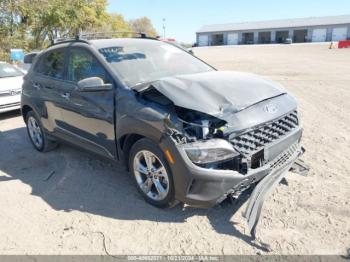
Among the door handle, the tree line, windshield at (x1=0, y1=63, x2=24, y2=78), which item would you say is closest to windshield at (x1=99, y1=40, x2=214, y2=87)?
the door handle

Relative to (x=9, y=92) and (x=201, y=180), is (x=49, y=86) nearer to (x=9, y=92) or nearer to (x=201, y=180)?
(x=201, y=180)

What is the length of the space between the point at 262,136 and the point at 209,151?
66 cm

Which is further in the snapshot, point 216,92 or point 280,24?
point 280,24

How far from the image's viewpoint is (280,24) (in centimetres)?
8062

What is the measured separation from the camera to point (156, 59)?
4480 millimetres

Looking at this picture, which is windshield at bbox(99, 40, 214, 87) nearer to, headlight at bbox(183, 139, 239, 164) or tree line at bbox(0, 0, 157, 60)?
headlight at bbox(183, 139, 239, 164)

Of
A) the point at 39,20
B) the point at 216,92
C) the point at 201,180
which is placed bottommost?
the point at 201,180

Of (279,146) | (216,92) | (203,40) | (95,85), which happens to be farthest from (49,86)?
(203,40)

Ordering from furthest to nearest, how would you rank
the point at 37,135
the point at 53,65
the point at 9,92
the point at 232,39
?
the point at 232,39 < the point at 9,92 < the point at 37,135 < the point at 53,65

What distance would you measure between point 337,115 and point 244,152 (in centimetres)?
496

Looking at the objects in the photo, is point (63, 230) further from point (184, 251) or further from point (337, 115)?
point (337, 115)

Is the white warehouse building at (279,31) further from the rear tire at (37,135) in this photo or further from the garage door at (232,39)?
the rear tire at (37,135)

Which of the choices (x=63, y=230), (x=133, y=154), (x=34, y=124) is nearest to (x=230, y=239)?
(x=133, y=154)

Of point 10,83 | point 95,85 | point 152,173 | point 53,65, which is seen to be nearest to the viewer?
point 152,173
